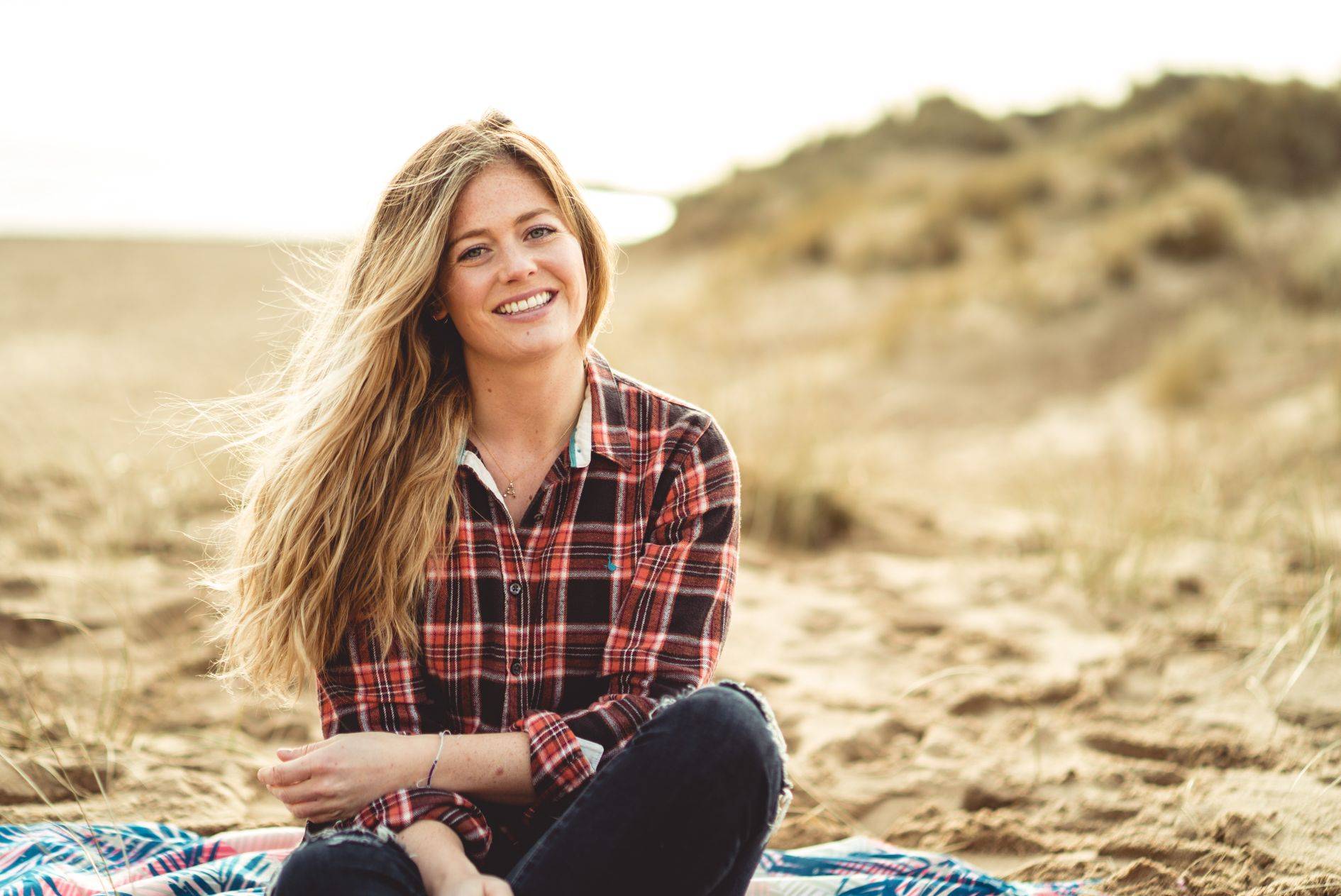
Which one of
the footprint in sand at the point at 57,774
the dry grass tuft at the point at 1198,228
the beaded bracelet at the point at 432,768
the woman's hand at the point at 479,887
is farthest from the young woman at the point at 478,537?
the dry grass tuft at the point at 1198,228

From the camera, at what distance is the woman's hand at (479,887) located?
5.61 feet

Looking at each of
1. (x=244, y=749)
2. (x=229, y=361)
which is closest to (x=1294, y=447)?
(x=244, y=749)

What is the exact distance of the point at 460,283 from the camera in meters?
2.13

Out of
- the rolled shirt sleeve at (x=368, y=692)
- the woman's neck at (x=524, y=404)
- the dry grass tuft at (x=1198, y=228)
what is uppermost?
the dry grass tuft at (x=1198, y=228)

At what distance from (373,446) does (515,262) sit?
468mm

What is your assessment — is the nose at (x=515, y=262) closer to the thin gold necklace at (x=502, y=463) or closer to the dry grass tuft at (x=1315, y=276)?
the thin gold necklace at (x=502, y=463)

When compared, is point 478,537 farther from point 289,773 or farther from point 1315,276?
point 1315,276

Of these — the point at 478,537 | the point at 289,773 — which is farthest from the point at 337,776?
the point at 478,537

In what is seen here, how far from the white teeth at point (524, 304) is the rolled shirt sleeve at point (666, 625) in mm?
399

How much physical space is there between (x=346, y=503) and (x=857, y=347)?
26.8 feet

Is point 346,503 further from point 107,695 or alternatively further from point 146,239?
point 146,239

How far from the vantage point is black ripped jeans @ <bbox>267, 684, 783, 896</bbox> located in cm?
173

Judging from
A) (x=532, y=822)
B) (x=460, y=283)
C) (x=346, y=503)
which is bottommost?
(x=532, y=822)

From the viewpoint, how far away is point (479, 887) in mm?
1717
